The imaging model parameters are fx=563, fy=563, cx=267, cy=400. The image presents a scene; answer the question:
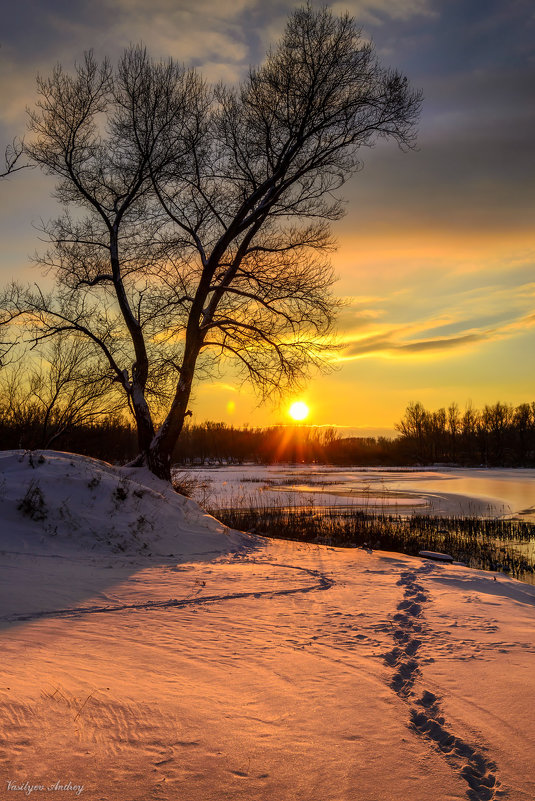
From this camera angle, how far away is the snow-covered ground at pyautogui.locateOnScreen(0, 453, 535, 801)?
293 centimetres

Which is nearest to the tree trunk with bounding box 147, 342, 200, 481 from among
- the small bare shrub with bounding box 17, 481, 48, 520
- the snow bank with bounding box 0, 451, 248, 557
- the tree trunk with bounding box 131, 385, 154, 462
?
the tree trunk with bounding box 131, 385, 154, 462

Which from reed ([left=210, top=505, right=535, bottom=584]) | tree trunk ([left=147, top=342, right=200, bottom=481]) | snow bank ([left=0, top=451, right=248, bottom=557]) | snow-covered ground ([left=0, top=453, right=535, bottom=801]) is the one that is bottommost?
reed ([left=210, top=505, right=535, bottom=584])

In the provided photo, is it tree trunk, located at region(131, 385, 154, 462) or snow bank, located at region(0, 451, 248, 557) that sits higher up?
tree trunk, located at region(131, 385, 154, 462)

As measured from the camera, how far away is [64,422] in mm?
16922

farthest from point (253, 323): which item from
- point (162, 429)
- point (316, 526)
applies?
point (316, 526)

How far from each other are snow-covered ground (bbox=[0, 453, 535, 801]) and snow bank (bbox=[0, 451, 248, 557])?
0.99 ft

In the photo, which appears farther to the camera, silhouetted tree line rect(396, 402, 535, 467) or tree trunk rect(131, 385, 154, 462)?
silhouetted tree line rect(396, 402, 535, 467)

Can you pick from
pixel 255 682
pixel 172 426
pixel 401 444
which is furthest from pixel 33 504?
pixel 401 444

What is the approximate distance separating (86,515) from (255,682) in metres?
6.44

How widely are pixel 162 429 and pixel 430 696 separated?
1096 cm

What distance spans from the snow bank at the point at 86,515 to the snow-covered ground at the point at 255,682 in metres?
0.30

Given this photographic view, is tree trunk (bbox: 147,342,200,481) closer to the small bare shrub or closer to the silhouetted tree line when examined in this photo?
the small bare shrub

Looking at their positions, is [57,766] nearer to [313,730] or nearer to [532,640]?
[313,730]

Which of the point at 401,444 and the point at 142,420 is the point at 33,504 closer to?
the point at 142,420
